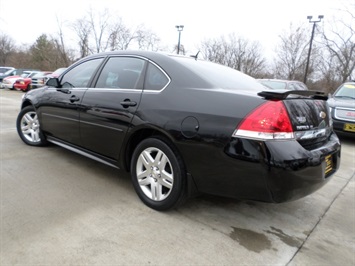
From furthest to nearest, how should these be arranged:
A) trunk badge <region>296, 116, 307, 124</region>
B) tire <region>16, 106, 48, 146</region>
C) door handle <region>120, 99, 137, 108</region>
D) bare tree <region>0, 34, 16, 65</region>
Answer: bare tree <region>0, 34, 16, 65</region>
tire <region>16, 106, 48, 146</region>
door handle <region>120, 99, 137, 108</region>
trunk badge <region>296, 116, 307, 124</region>

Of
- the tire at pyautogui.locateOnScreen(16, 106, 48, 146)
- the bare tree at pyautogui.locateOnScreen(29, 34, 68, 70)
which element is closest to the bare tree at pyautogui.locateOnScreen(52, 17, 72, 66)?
the bare tree at pyautogui.locateOnScreen(29, 34, 68, 70)

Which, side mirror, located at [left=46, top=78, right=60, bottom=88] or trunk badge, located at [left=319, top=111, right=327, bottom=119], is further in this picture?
side mirror, located at [left=46, top=78, right=60, bottom=88]

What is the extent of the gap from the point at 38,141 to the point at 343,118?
6393 millimetres

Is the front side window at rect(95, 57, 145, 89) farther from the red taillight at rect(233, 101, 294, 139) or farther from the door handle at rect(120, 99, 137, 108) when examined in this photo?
the red taillight at rect(233, 101, 294, 139)

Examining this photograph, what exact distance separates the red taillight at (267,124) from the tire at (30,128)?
3336mm

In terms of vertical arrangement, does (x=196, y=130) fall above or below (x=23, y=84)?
above

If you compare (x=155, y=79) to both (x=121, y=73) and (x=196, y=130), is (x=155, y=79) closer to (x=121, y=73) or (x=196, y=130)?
(x=121, y=73)

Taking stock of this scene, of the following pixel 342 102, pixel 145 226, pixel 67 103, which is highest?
pixel 67 103

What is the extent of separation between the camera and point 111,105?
3.10m

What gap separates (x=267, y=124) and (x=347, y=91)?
7000 millimetres

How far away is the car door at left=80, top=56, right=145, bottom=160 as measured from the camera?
2.97 m

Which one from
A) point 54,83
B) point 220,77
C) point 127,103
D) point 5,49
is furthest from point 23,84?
point 5,49

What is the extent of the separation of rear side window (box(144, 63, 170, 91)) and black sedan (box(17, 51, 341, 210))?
1 cm

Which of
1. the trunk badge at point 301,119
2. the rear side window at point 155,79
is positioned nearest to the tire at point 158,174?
the rear side window at point 155,79
